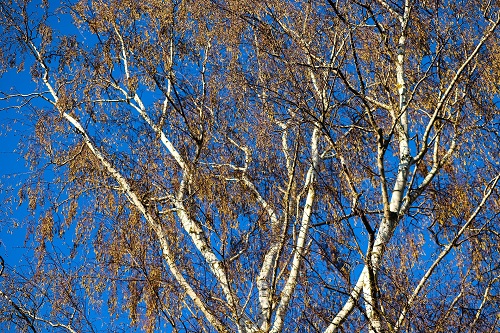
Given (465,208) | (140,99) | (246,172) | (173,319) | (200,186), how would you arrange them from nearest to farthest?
(173,319)
(465,208)
(200,186)
(246,172)
(140,99)

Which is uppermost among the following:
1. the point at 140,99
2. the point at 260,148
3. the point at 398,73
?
the point at 140,99

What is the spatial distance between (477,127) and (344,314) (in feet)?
7.33

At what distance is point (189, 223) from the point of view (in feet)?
29.3

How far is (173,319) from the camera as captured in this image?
Result: 7.22m

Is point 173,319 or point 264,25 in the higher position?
point 264,25

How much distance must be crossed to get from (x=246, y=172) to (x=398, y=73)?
236 centimetres

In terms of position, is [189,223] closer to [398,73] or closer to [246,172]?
[246,172]

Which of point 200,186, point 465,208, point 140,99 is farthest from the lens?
point 140,99

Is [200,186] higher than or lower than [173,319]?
higher

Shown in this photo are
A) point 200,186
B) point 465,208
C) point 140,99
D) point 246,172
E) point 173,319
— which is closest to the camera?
point 173,319

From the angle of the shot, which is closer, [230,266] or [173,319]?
[173,319]

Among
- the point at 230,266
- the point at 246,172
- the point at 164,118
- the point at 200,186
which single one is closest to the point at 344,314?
the point at 230,266

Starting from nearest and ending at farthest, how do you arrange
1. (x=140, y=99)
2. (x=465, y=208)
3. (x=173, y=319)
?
(x=173, y=319)
(x=465, y=208)
(x=140, y=99)

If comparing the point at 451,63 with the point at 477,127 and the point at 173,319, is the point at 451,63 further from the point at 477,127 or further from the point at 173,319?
the point at 173,319
